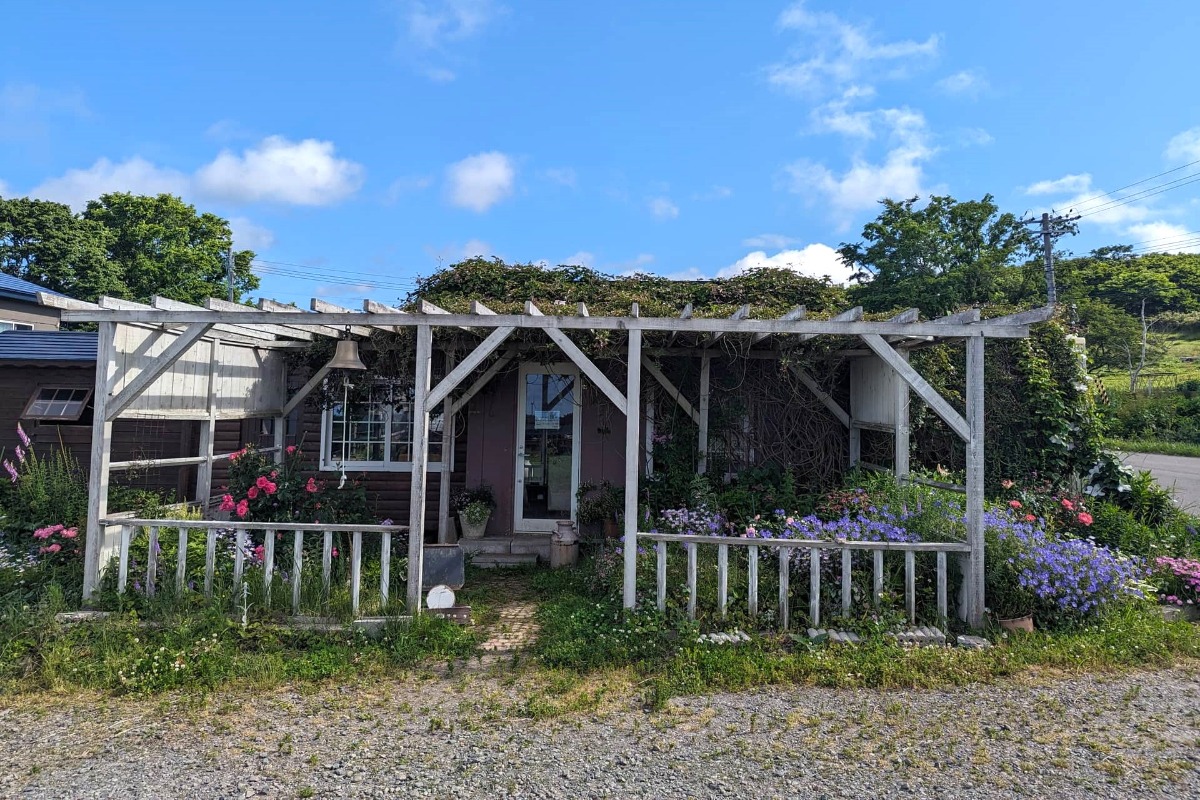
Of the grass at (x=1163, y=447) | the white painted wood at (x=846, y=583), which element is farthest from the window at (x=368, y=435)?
the grass at (x=1163, y=447)

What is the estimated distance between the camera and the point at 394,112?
9.15 metres

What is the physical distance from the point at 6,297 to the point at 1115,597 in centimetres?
1940

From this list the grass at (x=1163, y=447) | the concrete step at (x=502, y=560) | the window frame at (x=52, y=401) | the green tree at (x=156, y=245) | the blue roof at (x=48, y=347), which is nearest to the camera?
the concrete step at (x=502, y=560)

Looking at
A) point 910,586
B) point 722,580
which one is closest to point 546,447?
point 722,580

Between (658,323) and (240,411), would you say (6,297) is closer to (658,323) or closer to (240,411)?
(240,411)

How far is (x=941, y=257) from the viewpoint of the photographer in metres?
27.7

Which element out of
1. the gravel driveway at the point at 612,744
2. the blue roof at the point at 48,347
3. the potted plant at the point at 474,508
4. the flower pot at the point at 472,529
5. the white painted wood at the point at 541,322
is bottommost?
the gravel driveway at the point at 612,744

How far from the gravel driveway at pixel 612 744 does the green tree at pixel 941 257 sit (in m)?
24.4

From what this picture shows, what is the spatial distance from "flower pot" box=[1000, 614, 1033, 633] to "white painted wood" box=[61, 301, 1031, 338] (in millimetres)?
2080

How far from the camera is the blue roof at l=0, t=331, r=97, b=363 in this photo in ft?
27.8

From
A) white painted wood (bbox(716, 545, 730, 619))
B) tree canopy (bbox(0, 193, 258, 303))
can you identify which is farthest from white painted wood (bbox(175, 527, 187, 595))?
tree canopy (bbox(0, 193, 258, 303))

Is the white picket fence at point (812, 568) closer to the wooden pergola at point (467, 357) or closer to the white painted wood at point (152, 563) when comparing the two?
the wooden pergola at point (467, 357)

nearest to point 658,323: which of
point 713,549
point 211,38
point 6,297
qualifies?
point 713,549

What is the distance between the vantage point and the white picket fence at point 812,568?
4379 millimetres
